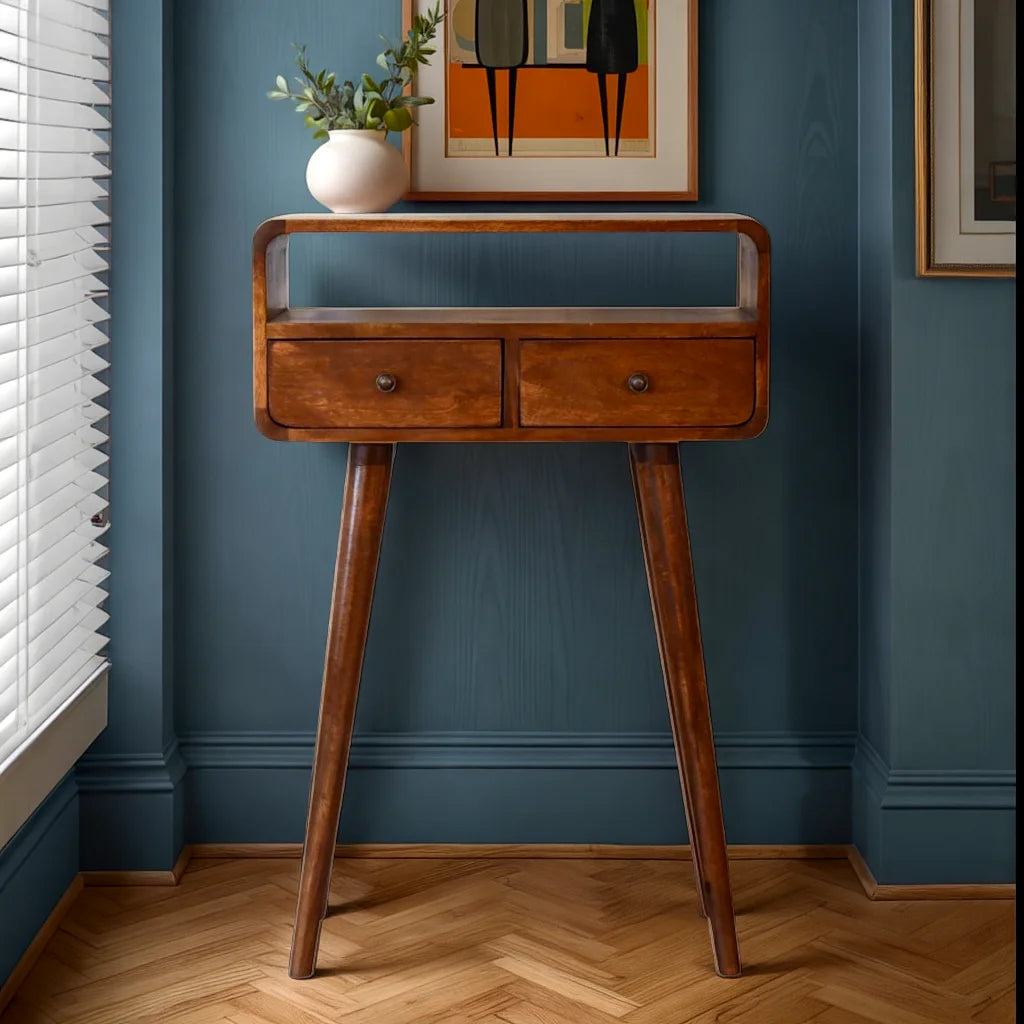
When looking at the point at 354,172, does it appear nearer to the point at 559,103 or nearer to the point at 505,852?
the point at 559,103

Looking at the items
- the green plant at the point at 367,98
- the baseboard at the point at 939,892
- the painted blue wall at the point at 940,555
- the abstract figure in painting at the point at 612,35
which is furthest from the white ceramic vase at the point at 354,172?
the baseboard at the point at 939,892

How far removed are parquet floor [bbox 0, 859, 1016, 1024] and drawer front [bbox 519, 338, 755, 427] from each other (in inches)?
30.9

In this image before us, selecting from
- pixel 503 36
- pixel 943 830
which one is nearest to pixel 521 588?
pixel 943 830

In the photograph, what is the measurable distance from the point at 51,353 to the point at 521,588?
0.86 m

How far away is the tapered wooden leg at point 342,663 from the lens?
1721mm

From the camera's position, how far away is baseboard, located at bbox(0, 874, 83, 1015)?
167 cm

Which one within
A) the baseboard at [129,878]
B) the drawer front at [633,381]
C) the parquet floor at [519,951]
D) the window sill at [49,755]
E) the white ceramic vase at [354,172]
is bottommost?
the parquet floor at [519,951]

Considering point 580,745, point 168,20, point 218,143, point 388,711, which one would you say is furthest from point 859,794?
point 168,20

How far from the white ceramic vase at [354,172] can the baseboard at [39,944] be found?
1.16 meters

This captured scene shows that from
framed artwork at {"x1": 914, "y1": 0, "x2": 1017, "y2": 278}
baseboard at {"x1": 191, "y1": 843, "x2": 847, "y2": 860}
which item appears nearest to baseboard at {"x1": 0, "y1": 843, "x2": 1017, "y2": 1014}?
baseboard at {"x1": 191, "y1": 843, "x2": 847, "y2": 860}

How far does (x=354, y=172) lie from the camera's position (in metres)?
1.83

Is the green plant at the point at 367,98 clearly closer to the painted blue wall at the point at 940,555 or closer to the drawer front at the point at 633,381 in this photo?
the drawer front at the point at 633,381

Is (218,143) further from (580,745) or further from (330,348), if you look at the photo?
(580,745)

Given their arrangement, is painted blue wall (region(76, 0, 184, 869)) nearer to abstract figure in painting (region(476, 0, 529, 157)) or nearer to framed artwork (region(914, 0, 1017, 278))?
abstract figure in painting (region(476, 0, 529, 157))
